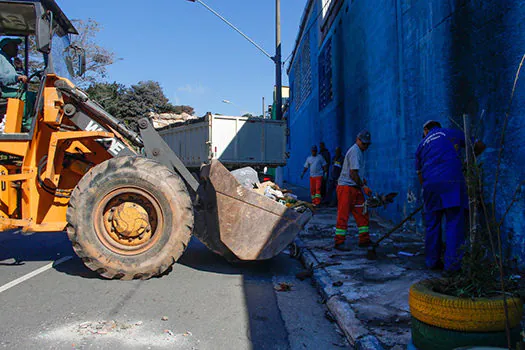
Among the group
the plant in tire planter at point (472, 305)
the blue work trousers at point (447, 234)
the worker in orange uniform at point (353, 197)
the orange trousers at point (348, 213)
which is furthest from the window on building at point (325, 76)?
→ the plant in tire planter at point (472, 305)

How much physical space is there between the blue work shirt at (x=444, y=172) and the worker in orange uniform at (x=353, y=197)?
140cm

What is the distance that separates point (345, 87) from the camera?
12.0m

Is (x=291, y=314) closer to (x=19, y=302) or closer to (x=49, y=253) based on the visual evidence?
(x=19, y=302)

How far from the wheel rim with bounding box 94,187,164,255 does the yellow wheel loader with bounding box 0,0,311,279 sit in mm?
11

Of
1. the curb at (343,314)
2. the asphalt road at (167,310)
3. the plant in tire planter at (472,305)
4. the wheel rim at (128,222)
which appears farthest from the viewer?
the wheel rim at (128,222)

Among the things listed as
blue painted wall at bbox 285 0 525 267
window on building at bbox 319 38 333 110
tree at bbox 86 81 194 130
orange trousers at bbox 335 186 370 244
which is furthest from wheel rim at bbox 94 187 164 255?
tree at bbox 86 81 194 130

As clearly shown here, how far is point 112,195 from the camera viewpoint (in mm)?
4801

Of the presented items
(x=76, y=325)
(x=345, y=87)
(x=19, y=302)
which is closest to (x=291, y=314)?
(x=76, y=325)

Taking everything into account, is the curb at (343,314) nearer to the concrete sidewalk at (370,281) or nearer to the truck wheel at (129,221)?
the concrete sidewalk at (370,281)

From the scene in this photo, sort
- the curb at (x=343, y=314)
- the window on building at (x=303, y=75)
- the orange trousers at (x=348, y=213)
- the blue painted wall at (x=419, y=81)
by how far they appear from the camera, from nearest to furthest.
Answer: the curb at (x=343, y=314) < the blue painted wall at (x=419, y=81) < the orange trousers at (x=348, y=213) < the window on building at (x=303, y=75)

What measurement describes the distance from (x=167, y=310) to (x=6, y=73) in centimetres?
348

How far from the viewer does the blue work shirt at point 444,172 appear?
15.2 feet

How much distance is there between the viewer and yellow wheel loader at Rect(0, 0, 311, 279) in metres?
4.71

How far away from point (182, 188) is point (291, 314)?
184 cm
